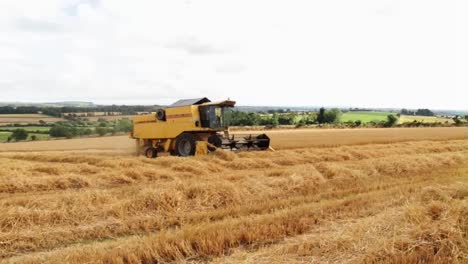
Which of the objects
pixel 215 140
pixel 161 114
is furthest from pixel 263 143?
pixel 161 114

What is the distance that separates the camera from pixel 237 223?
6320mm

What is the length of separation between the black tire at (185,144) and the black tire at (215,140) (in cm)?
73

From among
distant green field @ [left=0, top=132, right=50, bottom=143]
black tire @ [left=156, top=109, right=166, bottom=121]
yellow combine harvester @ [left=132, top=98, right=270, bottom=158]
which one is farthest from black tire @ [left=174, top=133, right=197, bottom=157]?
distant green field @ [left=0, top=132, right=50, bottom=143]

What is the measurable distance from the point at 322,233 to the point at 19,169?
10.2 meters

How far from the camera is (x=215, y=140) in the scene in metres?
19.2

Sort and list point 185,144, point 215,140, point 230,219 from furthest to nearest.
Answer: point 185,144, point 215,140, point 230,219

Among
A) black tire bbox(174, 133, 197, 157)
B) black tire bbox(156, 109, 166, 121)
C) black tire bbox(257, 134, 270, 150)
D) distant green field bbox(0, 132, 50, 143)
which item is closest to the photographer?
black tire bbox(174, 133, 197, 157)

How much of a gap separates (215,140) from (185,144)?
56.2 inches

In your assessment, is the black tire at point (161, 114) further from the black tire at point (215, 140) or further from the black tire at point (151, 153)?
the black tire at point (215, 140)

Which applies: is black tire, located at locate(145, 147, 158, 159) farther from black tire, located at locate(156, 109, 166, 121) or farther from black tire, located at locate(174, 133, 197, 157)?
black tire, located at locate(156, 109, 166, 121)

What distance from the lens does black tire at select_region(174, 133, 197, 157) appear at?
62.4 feet

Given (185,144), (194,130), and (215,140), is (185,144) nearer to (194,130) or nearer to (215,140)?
(194,130)

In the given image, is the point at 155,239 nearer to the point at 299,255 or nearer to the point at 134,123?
the point at 299,255

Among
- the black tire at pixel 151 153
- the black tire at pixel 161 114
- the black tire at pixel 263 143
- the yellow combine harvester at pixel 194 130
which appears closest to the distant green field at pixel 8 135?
the black tire at pixel 151 153
